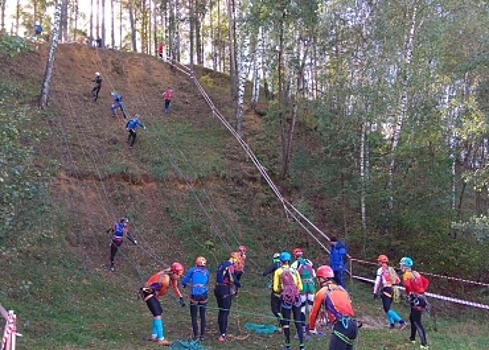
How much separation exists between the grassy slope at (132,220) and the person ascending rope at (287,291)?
631mm

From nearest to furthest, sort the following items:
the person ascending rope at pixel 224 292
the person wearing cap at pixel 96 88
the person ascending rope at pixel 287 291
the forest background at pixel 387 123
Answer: the person ascending rope at pixel 287 291 < the person ascending rope at pixel 224 292 < the forest background at pixel 387 123 < the person wearing cap at pixel 96 88

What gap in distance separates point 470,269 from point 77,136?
1619 cm

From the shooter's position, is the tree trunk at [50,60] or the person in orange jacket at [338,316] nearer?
the person in orange jacket at [338,316]

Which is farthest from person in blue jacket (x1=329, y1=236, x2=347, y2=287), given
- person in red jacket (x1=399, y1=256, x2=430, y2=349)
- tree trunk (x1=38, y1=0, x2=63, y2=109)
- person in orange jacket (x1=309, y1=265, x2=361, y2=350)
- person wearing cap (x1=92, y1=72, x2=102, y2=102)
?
person wearing cap (x1=92, y1=72, x2=102, y2=102)

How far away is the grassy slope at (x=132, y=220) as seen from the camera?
1240cm

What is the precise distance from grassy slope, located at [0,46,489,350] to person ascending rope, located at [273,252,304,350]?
63 cm

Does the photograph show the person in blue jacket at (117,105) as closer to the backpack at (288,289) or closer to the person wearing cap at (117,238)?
the person wearing cap at (117,238)

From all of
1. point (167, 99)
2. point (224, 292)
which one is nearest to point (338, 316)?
point (224, 292)

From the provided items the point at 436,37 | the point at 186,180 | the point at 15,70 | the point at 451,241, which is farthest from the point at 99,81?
the point at 451,241

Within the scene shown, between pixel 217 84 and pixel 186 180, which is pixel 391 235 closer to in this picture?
pixel 186 180

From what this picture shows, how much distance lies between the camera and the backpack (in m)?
11.2

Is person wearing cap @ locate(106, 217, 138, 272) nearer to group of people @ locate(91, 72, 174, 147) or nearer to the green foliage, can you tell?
group of people @ locate(91, 72, 174, 147)

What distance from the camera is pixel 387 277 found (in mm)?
13367

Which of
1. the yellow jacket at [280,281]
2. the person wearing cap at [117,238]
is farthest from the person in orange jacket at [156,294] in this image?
the person wearing cap at [117,238]
